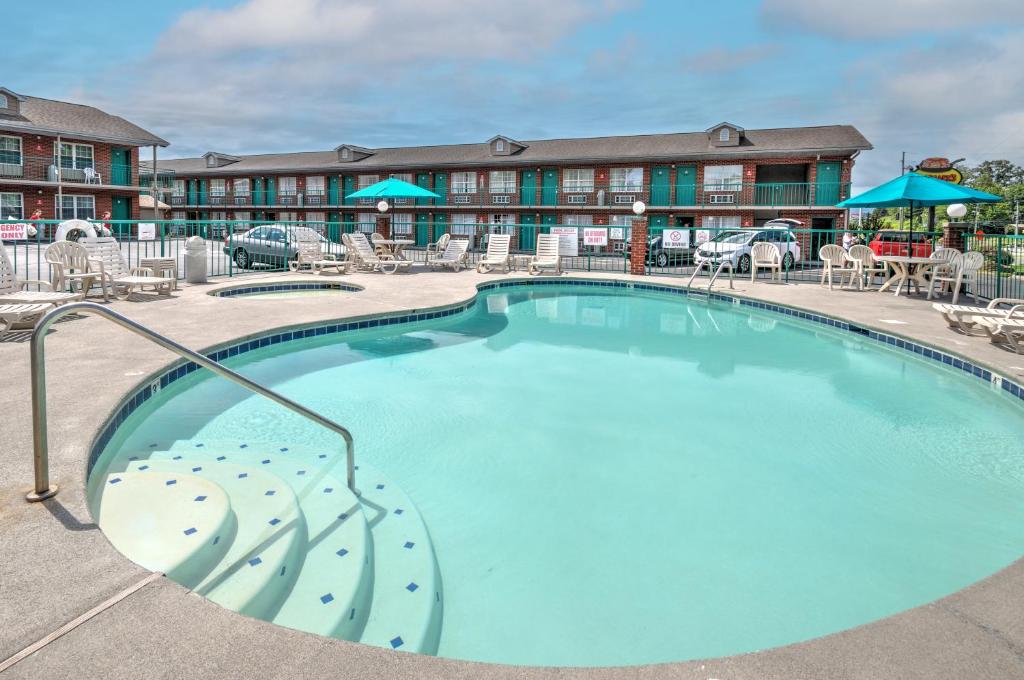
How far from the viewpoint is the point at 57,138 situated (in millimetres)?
32000

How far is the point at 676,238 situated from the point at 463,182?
23.0 meters

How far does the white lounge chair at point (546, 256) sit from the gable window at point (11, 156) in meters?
29.0

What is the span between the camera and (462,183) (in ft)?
128

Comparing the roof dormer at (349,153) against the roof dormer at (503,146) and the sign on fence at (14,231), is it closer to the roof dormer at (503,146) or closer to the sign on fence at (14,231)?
the roof dormer at (503,146)

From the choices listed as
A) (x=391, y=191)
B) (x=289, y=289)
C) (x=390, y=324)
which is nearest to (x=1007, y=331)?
(x=390, y=324)

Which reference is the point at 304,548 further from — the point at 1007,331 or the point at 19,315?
the point at 1007,331

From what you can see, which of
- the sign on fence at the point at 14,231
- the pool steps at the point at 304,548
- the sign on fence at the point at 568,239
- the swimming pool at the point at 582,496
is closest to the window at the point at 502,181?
the sign on fence at the point at 568,239

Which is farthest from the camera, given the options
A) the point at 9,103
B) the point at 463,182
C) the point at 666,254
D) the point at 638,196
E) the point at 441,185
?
the point at 441,185

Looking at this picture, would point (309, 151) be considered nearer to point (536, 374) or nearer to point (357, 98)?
point (357, 98)

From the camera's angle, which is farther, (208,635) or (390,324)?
(390,324)

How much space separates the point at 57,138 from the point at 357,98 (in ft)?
60.6

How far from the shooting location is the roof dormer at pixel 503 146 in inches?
1480

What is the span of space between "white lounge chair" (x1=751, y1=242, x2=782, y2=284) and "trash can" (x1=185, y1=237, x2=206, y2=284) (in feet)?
38.5

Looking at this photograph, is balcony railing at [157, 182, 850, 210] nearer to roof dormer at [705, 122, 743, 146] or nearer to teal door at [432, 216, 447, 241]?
teal door at [432, 216, 447, 241]
